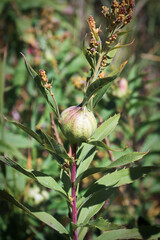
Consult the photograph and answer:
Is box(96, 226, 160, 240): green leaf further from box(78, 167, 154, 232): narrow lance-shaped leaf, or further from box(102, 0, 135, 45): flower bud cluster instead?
box(102, 0, 135, 45): flower bud cluster

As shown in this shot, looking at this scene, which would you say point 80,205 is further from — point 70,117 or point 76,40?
point 76,40

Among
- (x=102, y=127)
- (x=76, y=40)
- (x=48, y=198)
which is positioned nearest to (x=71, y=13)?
(x=76, y=40)

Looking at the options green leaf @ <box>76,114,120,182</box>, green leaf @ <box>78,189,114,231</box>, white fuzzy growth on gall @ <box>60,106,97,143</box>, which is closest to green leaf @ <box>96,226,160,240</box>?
green leaf @ <box>78,189,114,231</box>

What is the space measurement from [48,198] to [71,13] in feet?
6.19

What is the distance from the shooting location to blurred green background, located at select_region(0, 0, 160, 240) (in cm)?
92

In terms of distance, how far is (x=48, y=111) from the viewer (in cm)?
125

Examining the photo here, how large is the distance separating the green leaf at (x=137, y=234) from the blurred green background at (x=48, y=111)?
115mm

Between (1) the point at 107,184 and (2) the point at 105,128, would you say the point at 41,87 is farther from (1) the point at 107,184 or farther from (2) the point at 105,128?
(1) the point at 107,184

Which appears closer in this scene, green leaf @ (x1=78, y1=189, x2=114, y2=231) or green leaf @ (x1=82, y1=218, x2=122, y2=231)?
green leaf @ (x1=82, y1=218, x2=122, y2=231)

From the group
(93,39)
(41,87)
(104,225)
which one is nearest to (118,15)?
(93,39)

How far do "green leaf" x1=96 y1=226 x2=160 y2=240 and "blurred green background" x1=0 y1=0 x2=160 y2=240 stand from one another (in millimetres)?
115

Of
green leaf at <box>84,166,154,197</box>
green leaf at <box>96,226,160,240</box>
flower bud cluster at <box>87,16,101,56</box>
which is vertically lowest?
green leaf at <box>96,226,160,240</box>

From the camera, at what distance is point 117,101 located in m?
1.28

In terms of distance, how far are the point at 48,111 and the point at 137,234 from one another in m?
0.78
